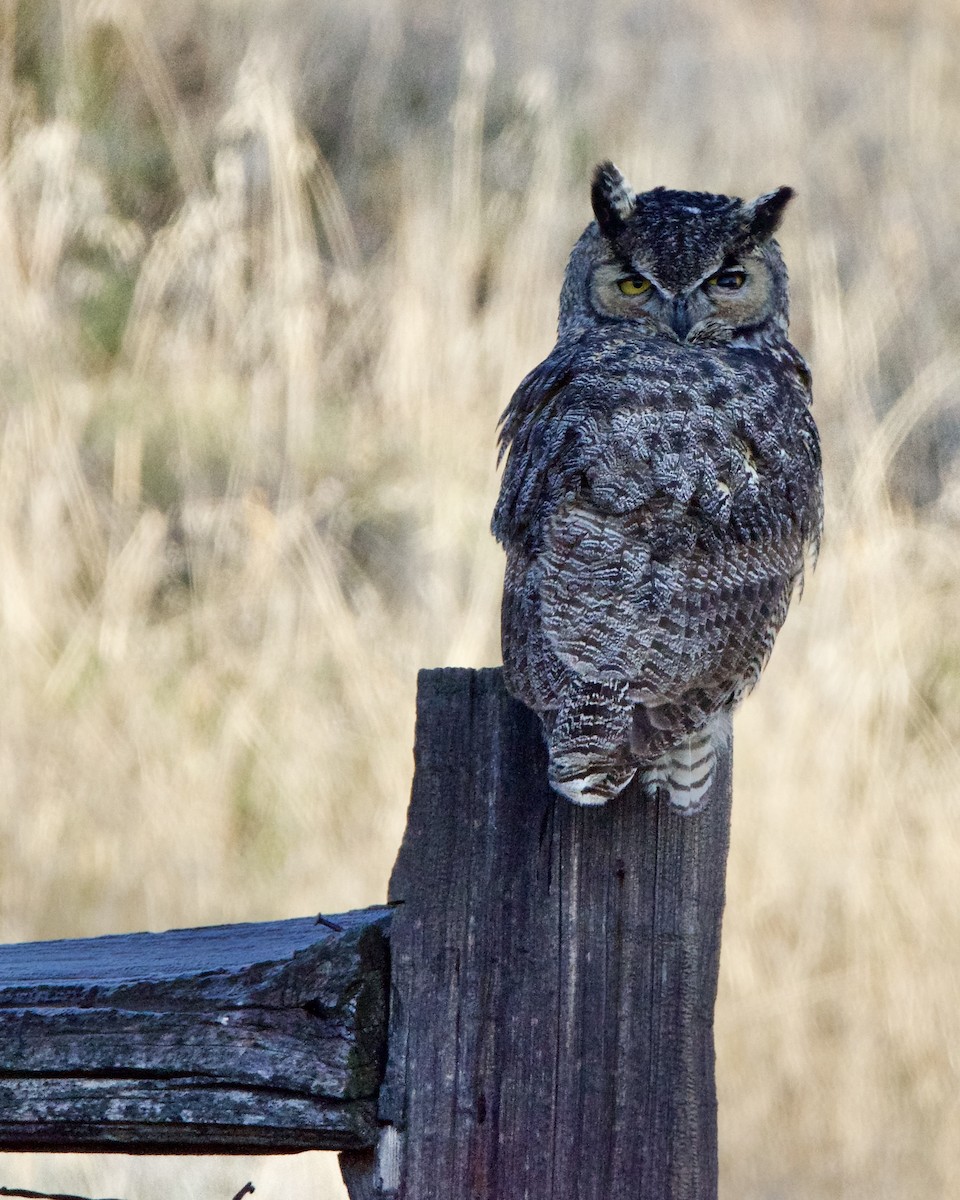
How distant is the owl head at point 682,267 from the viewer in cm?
291

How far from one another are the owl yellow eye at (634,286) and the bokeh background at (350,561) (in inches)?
62.1

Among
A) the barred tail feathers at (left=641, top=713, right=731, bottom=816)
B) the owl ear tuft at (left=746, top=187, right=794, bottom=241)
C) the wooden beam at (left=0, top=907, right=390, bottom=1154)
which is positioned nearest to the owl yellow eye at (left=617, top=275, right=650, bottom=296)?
the owl ear tuft at (left=746, top=187, right=794, bottom=241)

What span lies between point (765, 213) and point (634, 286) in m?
0.33

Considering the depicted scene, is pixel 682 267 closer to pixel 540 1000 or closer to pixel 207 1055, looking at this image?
pixel 540 1000

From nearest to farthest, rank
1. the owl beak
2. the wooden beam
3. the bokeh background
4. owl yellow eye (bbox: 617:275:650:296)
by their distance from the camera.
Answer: the wooden beam
the owl beak
owl yellow eye (bbox: 617:275:650:296)
the bokeh background

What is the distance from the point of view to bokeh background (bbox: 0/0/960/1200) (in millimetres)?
3986

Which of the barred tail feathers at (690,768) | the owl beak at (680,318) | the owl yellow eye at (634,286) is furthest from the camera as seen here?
the owl yellow eye at (634,286)

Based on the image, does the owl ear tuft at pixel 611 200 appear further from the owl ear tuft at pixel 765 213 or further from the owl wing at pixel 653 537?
the owl wing at pixel 653 537

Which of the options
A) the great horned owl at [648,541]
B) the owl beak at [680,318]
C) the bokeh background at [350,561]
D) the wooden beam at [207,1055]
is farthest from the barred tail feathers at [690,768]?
the bokeh background at [350,561]

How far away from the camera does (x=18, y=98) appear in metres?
5.32

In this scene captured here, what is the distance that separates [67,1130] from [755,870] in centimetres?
301

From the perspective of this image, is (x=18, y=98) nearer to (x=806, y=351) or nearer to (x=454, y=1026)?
(x=806, y=351)

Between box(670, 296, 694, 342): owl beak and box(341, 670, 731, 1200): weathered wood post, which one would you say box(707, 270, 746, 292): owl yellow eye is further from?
box(341, 670, 731, 1200): weathered wood post

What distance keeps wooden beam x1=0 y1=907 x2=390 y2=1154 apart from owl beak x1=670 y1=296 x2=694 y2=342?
1785 mm
